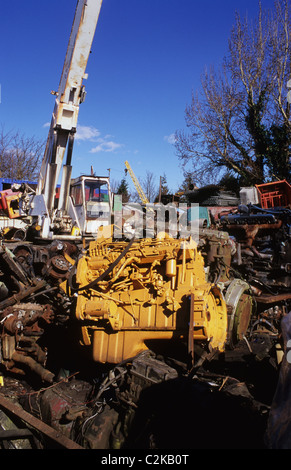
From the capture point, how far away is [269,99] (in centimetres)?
1648

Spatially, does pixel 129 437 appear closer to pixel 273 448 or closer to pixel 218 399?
pixel 218 399

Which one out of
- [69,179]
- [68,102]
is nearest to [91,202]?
[69,179]

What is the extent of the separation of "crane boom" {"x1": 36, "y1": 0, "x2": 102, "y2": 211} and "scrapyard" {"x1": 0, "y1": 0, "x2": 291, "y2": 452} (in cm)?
300

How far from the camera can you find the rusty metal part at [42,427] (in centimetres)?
274

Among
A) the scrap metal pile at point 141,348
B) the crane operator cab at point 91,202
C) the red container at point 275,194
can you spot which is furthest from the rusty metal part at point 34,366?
the red container at point 275,194

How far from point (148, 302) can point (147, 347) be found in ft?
1.77

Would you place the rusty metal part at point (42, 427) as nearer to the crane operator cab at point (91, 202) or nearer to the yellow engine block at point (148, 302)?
the yellow engine block at point (148, 302)

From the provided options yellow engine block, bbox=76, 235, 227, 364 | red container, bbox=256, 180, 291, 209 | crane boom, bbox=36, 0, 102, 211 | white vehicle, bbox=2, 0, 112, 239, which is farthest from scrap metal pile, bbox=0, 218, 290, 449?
red container, bbox=256, 180, 291, 209

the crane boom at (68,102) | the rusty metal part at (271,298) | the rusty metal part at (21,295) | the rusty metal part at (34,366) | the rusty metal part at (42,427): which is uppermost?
the crane boom at (68,102)

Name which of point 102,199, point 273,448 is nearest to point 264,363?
point 273,448

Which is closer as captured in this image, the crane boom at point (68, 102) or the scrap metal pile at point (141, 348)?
the scrap metal pile at point (141, 348)

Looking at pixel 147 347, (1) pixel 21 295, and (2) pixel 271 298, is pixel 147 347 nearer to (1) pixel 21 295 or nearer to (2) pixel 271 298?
(1) pixel 21 295

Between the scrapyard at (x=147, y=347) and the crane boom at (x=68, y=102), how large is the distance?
9.83 feet

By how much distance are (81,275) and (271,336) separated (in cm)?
305
